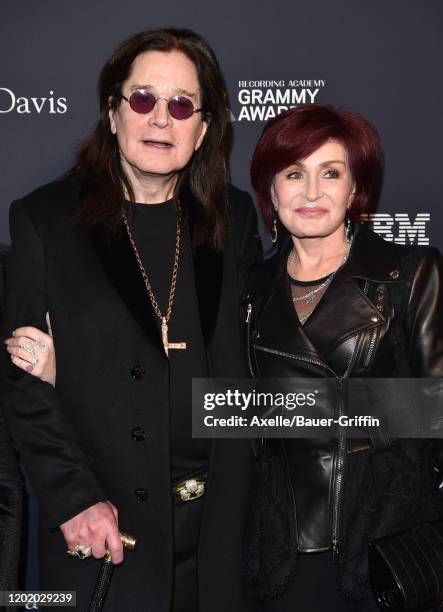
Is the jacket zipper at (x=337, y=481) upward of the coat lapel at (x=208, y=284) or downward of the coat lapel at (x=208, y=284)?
downward

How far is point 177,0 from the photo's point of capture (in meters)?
3.04

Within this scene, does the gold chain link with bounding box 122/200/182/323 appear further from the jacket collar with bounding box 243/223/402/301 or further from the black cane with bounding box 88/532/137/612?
the black cane with bounding box 88/532/137/612

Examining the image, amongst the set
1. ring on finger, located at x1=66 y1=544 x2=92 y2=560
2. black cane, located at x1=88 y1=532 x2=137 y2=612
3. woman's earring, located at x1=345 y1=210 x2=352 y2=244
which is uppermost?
woman's earring, located at x1=345 y1=210 x2=352 y2=244

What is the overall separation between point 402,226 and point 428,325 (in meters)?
1.00

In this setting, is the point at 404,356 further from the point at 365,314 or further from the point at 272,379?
the point at 272,379

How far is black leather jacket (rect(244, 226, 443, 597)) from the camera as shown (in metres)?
2.15

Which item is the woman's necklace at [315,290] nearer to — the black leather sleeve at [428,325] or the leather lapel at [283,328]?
the leather lapel at [283,328]

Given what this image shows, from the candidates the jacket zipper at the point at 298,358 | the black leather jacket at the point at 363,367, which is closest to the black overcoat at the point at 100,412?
the jacket zipper at the point at 298,358

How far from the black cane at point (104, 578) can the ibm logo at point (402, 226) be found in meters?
1.65

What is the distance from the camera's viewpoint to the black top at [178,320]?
228cm

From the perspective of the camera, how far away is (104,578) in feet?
7.12

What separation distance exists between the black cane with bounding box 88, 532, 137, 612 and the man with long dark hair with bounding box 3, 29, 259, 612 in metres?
0.04

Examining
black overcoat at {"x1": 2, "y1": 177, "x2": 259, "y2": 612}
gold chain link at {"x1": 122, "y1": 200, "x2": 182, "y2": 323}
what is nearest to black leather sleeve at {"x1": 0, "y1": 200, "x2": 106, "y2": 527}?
black overcoat at {"x1": 2, "y1": 177, "x2": 259, "y2": 612}

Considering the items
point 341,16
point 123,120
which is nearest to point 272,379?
point 123,120
